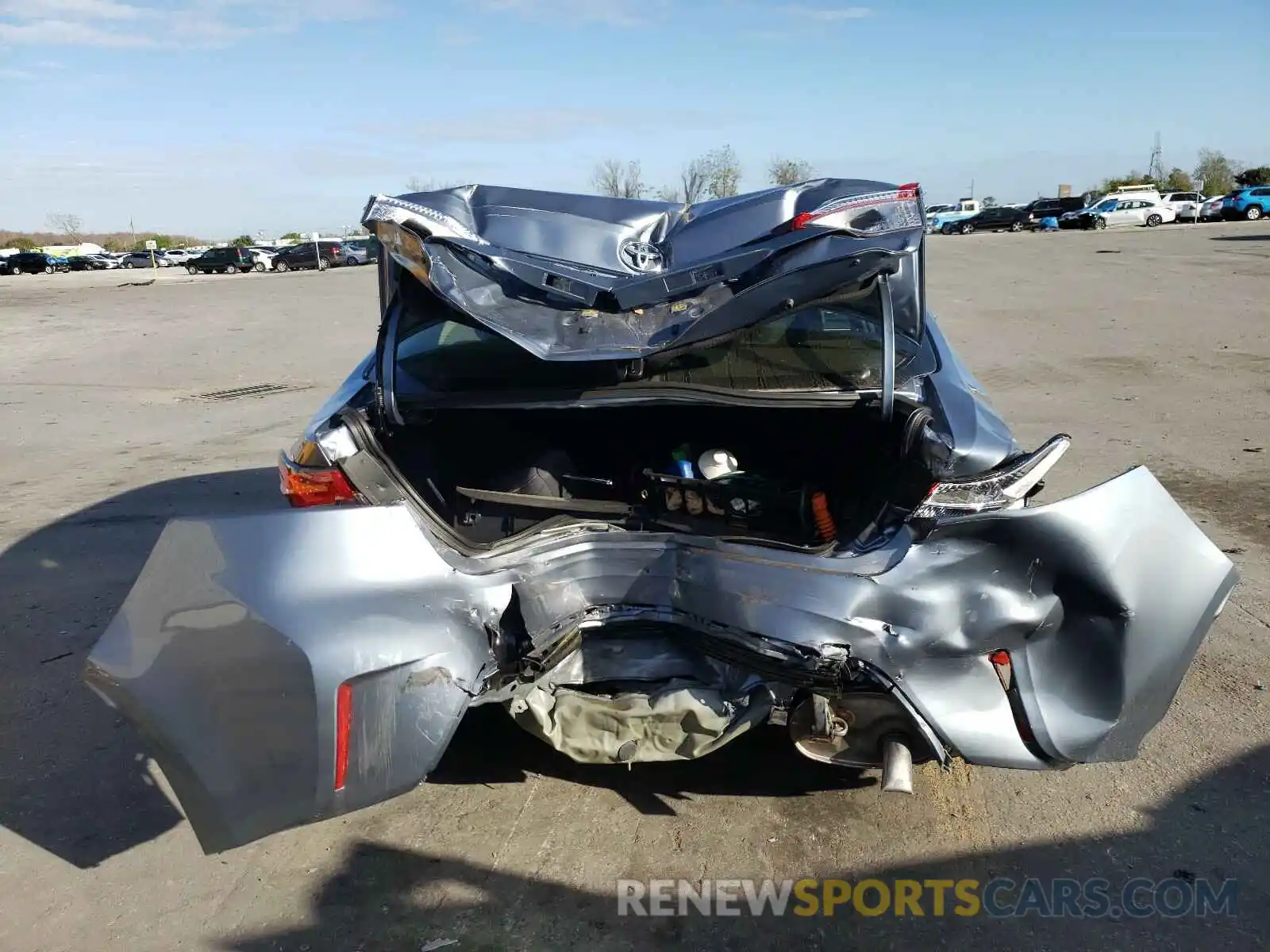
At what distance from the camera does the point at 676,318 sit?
2.91 metres

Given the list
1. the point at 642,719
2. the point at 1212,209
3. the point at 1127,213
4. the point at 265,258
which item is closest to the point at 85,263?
the point at 265,258

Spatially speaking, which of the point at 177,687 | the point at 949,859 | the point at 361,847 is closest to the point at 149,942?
the point at 361,847

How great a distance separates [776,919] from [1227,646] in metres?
2.56

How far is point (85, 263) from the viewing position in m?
55.6

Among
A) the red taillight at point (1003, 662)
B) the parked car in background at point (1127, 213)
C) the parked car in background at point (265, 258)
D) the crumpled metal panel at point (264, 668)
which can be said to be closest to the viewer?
the crumpled metal panel at point (264, 668)

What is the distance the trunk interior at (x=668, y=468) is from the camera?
3271 millimetres

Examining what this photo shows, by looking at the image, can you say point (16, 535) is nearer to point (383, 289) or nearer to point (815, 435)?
point (383, 289)

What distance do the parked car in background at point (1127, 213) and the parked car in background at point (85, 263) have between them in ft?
165

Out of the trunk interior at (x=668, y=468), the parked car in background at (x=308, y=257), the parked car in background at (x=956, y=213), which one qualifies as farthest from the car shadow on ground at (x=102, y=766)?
the parked car in background at (x=956, y=213)

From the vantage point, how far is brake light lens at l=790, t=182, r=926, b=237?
3.04 meters

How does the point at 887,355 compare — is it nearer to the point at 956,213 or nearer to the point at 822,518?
the point at 822,518

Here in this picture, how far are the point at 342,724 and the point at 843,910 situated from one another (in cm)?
143

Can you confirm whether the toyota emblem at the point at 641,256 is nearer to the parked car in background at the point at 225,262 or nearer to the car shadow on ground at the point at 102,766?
the car shadow on ground at the point at 102,766

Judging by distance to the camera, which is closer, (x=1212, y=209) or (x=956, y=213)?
(x=1212, y=209)
